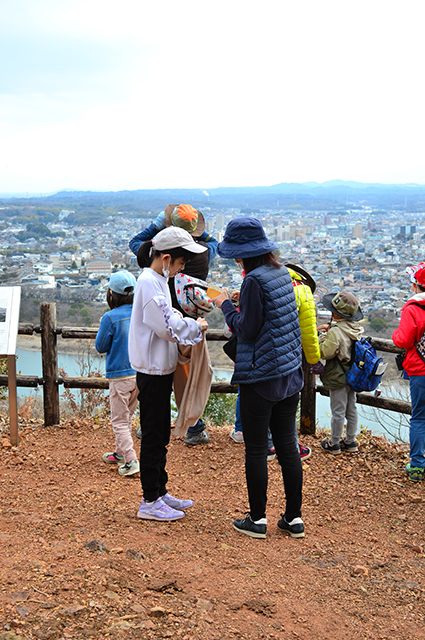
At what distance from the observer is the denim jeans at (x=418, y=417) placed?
412 cm

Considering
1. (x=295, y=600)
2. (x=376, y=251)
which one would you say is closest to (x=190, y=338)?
(x=295, y=600)

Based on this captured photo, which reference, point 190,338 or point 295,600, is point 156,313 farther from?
point 295,600

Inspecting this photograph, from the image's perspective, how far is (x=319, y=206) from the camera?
55438 mm

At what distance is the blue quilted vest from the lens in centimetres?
287

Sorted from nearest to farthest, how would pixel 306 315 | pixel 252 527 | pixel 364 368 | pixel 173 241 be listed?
pixel 173 241, pixel 252 527, pixel 306 315, pixel 364 368

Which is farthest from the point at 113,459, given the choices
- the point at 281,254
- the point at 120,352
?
the point at 281,254

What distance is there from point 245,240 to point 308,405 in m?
2.73

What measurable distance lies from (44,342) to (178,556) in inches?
125

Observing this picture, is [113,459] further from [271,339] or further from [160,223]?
[271,339]

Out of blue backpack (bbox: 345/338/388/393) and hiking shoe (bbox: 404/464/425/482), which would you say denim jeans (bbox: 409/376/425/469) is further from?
blue backpack (bbox: 345/338/388/393)

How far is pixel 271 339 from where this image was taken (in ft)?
9.48

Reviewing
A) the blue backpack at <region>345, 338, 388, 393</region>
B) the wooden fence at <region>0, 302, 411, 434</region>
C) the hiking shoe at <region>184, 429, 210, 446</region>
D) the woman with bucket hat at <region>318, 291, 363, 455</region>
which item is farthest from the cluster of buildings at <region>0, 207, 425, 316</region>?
the blue backpack at <region>345, 338, 388, 393</region>

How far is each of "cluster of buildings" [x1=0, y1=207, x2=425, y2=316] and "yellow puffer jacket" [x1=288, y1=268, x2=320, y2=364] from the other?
787cm

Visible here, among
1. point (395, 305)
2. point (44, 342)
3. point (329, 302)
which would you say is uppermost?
point (329, 302)
